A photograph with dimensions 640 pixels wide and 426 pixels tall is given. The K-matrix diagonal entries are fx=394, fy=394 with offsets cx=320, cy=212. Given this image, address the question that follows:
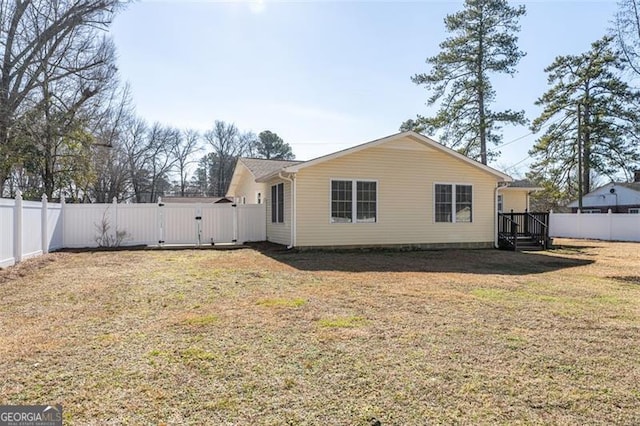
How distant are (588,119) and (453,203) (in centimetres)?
1814

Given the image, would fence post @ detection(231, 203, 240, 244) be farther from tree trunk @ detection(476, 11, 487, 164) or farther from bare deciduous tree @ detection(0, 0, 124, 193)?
tree trunk @ detection(476, 11, 487, 164)

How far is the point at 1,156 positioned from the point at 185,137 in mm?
31798

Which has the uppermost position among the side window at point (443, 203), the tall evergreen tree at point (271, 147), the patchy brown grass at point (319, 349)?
the tall evergreen tree at point (271, 147)

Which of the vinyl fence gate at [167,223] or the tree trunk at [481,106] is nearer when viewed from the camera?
the vinyl fence gate at [167,223]

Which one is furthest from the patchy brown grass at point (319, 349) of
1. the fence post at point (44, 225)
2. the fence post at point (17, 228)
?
the fence post at point (44, 225)

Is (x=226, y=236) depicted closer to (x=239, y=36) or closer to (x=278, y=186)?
(x=278, y=186)

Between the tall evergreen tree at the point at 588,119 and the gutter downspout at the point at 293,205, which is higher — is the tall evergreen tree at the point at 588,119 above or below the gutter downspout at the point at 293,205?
above

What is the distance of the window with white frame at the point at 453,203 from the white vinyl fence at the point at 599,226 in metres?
10.7

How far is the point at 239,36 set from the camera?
11.4 metres

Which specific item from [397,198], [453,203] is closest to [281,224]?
[397,198]

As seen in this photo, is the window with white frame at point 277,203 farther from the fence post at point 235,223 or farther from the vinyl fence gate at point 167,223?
the fence post at point 235,223

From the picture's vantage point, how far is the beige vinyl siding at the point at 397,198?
39.8ft

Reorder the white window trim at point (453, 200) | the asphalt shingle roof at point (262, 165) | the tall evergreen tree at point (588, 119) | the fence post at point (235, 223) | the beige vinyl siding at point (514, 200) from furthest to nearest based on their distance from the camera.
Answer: the tall evergreen tree at point (588, 119) → the beige vinyl siding at point (514, 200) → the asphalt shingle roof at point (262, 165) → the fence post at point (235, 223) → the white window trim at point (453, 200)

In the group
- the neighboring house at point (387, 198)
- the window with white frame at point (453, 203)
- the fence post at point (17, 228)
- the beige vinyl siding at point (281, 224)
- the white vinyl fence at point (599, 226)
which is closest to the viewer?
the fence post at point (17, 228)
